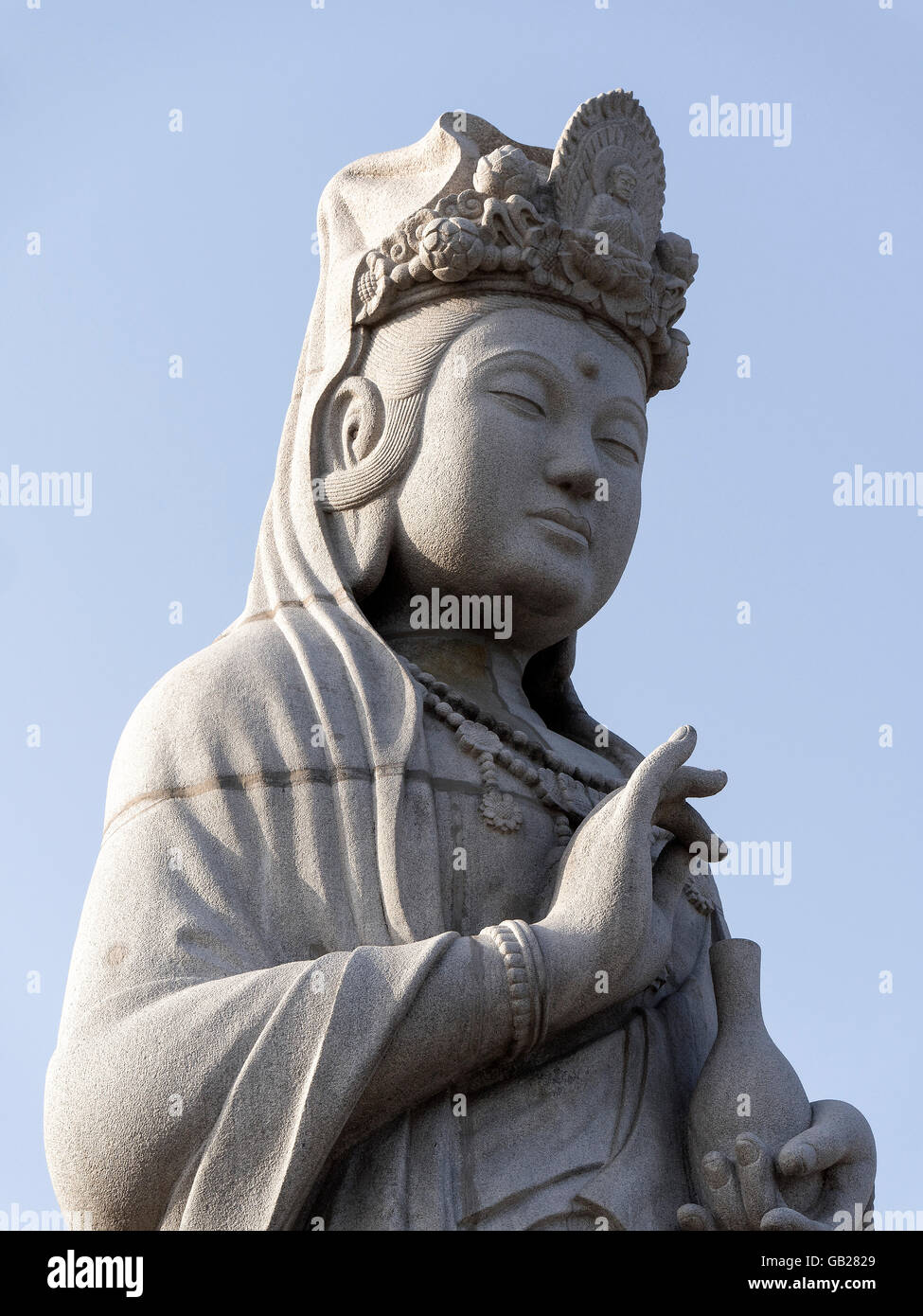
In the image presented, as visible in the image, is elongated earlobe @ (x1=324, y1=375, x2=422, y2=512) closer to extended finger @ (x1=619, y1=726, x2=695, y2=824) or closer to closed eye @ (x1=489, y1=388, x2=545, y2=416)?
closed eye @ (x1=489, y1=388, x2=545, y2=416)

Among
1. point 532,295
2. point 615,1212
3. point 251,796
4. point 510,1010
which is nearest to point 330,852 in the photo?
point 251,796

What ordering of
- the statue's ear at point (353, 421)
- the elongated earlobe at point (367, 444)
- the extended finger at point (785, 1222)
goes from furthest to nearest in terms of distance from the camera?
the statue's ear at point (353, 421) < the elongated earlobe at point (367, 444) < the extended finger at point (785, 1222)

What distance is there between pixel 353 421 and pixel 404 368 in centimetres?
28

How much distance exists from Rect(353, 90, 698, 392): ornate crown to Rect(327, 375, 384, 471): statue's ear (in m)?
0.29

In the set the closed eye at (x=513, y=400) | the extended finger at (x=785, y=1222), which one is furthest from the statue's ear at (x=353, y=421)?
the extended finger at (x=785, y=1222)

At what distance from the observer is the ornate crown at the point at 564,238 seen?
29.5 feet

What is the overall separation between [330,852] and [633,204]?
2.98 metres

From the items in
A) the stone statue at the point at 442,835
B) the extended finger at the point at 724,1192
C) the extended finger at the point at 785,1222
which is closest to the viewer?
the stone statue at the point at 442,835

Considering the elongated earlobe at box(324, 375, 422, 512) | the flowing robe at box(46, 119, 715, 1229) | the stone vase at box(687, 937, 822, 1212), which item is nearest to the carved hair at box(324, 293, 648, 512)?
the elongated earlobe at box(324, 375, 422, 512)

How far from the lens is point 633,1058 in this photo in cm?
805

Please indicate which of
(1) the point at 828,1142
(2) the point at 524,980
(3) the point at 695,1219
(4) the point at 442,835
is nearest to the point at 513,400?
(4) the point at 442,835

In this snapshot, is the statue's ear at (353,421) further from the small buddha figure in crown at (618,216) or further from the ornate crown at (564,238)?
the small buddha figure in crown at (618,216)

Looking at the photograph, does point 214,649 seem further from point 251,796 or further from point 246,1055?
point 246,1055

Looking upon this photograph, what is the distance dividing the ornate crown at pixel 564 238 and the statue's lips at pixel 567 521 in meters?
0.84
